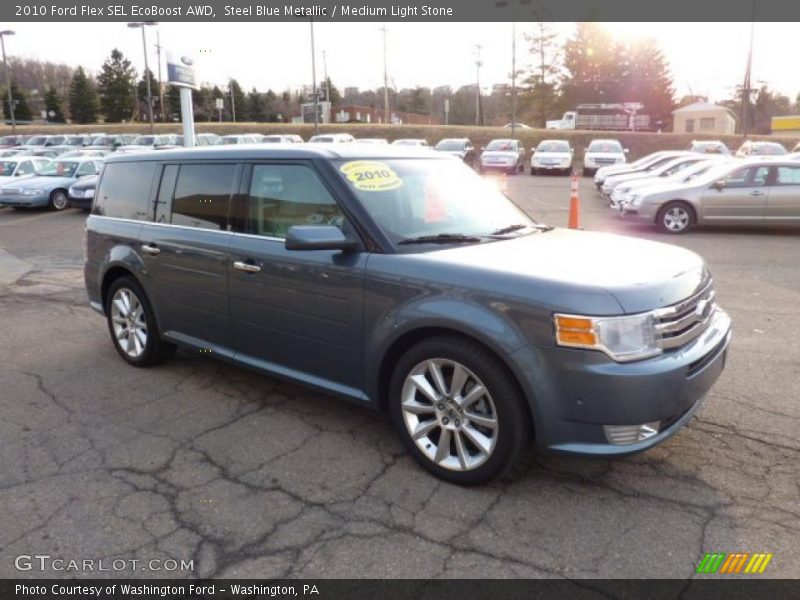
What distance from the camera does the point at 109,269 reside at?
5.43m

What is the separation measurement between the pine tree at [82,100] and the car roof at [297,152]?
86.0 meters

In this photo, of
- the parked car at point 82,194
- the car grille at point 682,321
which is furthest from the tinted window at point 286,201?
the parked car at point 82,194

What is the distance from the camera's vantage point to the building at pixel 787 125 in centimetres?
6019

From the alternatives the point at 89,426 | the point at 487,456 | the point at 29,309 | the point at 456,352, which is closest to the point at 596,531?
the point at 487,456

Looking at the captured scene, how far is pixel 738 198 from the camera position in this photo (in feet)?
40.8

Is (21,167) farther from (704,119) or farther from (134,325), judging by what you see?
(704,119)

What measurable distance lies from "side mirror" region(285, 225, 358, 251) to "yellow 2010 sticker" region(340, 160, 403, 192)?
1.36 ft

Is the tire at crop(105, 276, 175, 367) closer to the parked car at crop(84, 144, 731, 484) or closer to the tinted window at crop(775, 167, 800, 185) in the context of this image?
the parked car at crop(84, 144, 731, 484)

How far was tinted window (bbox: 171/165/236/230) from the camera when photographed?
441cm

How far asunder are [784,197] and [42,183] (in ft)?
60.5

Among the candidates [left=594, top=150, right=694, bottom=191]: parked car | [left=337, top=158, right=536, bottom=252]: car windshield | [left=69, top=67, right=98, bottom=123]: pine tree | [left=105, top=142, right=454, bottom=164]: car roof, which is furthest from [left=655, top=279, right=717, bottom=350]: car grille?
[left=69, top=67, right=98, bottom=123]: pine tree

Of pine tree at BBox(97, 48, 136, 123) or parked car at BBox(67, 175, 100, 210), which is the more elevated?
pine tree at BBox(97, 48, 136, 123)

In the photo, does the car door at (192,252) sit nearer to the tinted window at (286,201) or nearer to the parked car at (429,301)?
the parked car at (429,301)

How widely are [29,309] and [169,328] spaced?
3.68 meters
